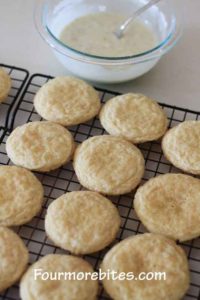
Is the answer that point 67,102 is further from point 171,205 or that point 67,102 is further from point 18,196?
point 171,205

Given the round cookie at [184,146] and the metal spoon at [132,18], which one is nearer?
the round cookie at [184,146]

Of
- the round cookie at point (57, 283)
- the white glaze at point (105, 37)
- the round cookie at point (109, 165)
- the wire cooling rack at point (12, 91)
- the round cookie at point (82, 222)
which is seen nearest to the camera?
the round cookie at point (57, 283)

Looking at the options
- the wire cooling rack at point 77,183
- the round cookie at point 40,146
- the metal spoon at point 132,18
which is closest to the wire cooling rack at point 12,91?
the wire cooling rack at point 77,183

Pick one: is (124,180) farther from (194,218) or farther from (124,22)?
(124,22)

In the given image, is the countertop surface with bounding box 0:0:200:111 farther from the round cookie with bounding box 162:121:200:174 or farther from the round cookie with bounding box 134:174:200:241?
the round cookie with bounding box 134:174:200:241

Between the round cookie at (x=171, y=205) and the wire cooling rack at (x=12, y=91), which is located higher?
the wire cooling rack at (x=12, y=91)

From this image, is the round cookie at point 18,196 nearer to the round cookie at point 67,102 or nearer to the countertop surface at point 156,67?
the round cookie at point 67,102
